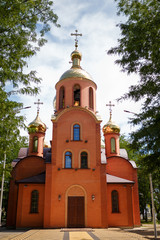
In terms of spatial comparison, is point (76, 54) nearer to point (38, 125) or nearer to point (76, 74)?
point (76, 74)

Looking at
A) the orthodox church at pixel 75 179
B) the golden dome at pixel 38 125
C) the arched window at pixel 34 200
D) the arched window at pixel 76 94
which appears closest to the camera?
the orthodox church at pixel 75 179

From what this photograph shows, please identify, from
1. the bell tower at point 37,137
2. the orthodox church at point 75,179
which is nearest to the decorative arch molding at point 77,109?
the orthodox church at point 75,179

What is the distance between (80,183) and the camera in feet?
59.1

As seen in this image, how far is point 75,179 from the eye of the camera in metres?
18.1

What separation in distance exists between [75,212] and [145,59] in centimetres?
1272

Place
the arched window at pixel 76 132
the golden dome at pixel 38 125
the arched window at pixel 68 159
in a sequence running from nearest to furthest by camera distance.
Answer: the arched window at pixel 68 159 < the arched window at pixel 76 132 < the golden dome at pixel 38 125

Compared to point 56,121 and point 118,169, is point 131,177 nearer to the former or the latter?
point 118,169

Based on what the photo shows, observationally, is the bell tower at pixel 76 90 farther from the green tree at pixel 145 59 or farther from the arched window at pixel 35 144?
the green tree at pixel 145 59

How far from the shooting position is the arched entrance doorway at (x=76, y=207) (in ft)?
56.1

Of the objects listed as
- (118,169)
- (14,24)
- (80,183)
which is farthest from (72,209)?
(14,24)

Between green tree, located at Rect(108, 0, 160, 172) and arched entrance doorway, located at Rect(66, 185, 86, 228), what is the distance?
9.98 m

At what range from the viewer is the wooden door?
1708 cm

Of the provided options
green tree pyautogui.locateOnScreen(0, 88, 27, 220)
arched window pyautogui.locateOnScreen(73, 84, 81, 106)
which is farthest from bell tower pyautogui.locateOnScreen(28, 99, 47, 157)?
green tree pyautogui.locateOnScreen(0, 88, 27, 220)

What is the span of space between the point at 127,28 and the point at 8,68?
15.6ft
